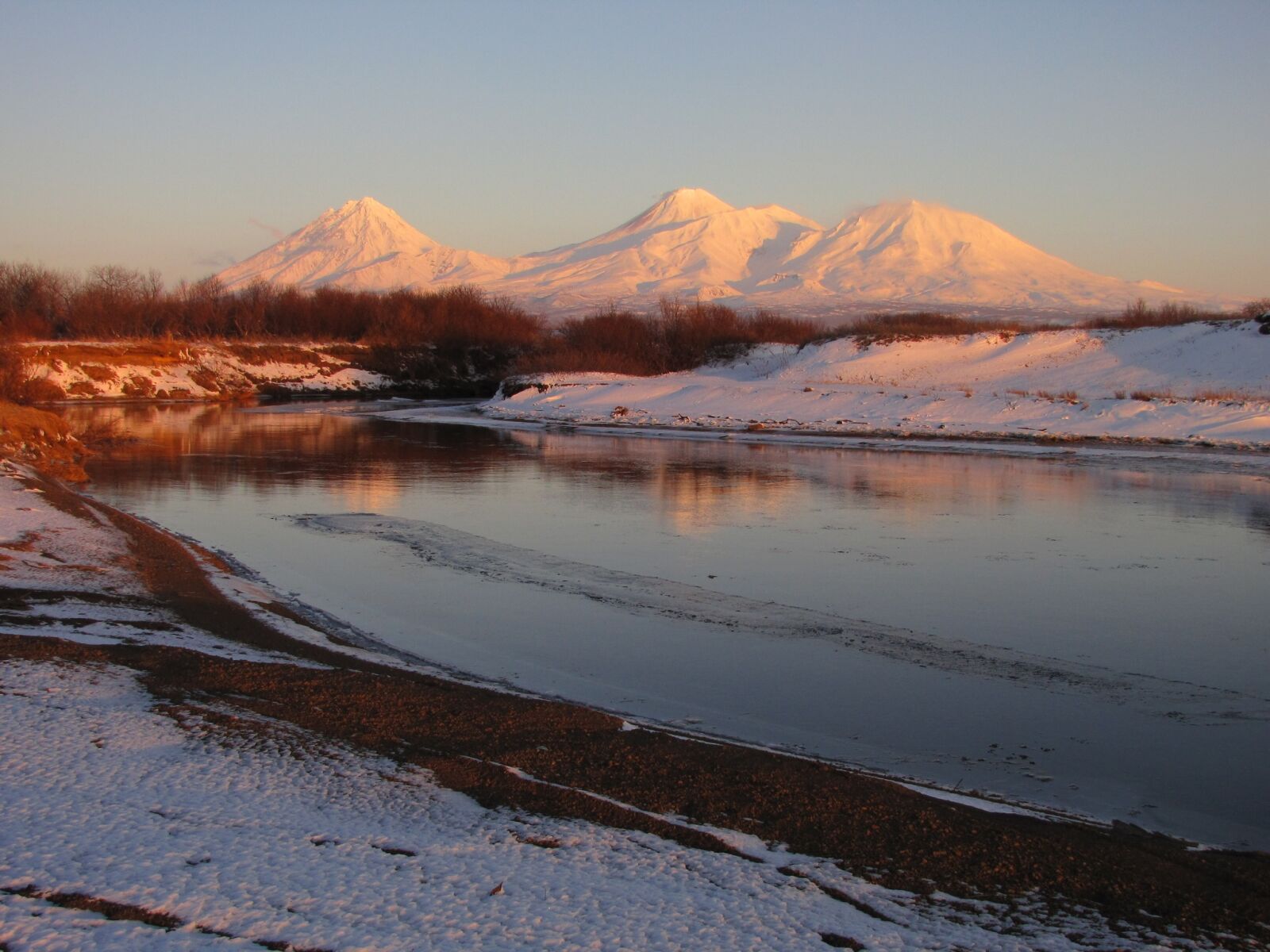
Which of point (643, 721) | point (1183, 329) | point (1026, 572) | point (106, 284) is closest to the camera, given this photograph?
point (643, 721)

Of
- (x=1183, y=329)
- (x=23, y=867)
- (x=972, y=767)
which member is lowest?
(x=972, y=767)

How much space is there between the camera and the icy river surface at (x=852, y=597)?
663 centimetres

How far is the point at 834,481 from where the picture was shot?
20.5 meters

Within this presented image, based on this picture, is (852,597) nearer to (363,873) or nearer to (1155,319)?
(363,873)

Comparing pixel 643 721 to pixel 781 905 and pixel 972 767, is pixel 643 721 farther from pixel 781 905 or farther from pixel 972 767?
pixel 781 905

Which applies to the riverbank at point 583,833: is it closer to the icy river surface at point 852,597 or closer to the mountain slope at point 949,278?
the icy river surface at point 852,597

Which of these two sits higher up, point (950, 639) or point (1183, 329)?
point (1183, 329)

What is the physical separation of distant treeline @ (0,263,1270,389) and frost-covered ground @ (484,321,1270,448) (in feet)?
11.6

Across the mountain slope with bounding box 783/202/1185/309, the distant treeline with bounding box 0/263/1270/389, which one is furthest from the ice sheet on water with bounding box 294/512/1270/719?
the mountain slope with bounding box 783/202/1185/309

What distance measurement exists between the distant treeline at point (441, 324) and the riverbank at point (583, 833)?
46422mm

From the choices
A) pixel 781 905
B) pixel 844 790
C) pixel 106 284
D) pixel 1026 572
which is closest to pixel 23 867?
pixel 781 905

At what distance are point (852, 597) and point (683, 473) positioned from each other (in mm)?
11457

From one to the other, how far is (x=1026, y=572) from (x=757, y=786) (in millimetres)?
7353

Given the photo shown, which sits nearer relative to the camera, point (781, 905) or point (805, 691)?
point (781, 905)
